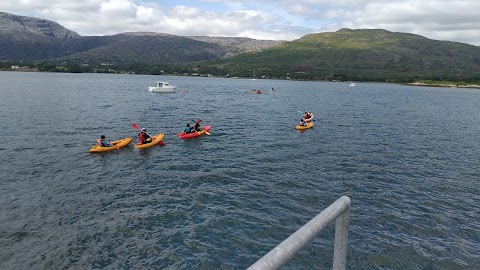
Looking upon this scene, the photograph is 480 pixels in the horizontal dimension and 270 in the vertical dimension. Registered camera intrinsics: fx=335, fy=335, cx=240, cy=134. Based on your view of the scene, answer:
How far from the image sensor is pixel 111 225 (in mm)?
20875

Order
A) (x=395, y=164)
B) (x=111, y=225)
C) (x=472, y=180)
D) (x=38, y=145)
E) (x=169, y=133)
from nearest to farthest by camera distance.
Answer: (x=111, y=225)
(x=472, y=180)
(x=395, y=164)
(x=38, y=145)
(x=169, y=133)

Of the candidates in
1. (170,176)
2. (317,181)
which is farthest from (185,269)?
(317,181)

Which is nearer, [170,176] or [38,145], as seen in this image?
[170,176]

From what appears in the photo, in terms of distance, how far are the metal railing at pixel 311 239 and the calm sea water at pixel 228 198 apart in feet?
47.8

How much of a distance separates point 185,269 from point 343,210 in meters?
15.0

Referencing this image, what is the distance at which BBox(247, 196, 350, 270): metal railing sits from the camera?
2.54m

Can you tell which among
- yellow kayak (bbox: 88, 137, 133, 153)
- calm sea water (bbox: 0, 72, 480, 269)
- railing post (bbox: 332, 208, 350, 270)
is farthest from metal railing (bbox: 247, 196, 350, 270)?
yellow kayak (bbox: 88, 137, 133, 153)

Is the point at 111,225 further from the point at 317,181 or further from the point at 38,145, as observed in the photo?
the point at 38,145

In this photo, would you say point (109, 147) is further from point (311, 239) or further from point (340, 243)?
point (311, 239)

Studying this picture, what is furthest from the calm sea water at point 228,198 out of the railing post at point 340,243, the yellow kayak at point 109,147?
the railing post at point 340,243

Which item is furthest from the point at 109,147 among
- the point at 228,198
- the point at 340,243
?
the point at 340,243

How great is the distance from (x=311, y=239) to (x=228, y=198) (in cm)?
2277

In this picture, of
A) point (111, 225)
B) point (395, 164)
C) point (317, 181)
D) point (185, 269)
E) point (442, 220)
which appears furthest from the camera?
point (395, 164)

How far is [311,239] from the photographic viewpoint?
3.02 meters
